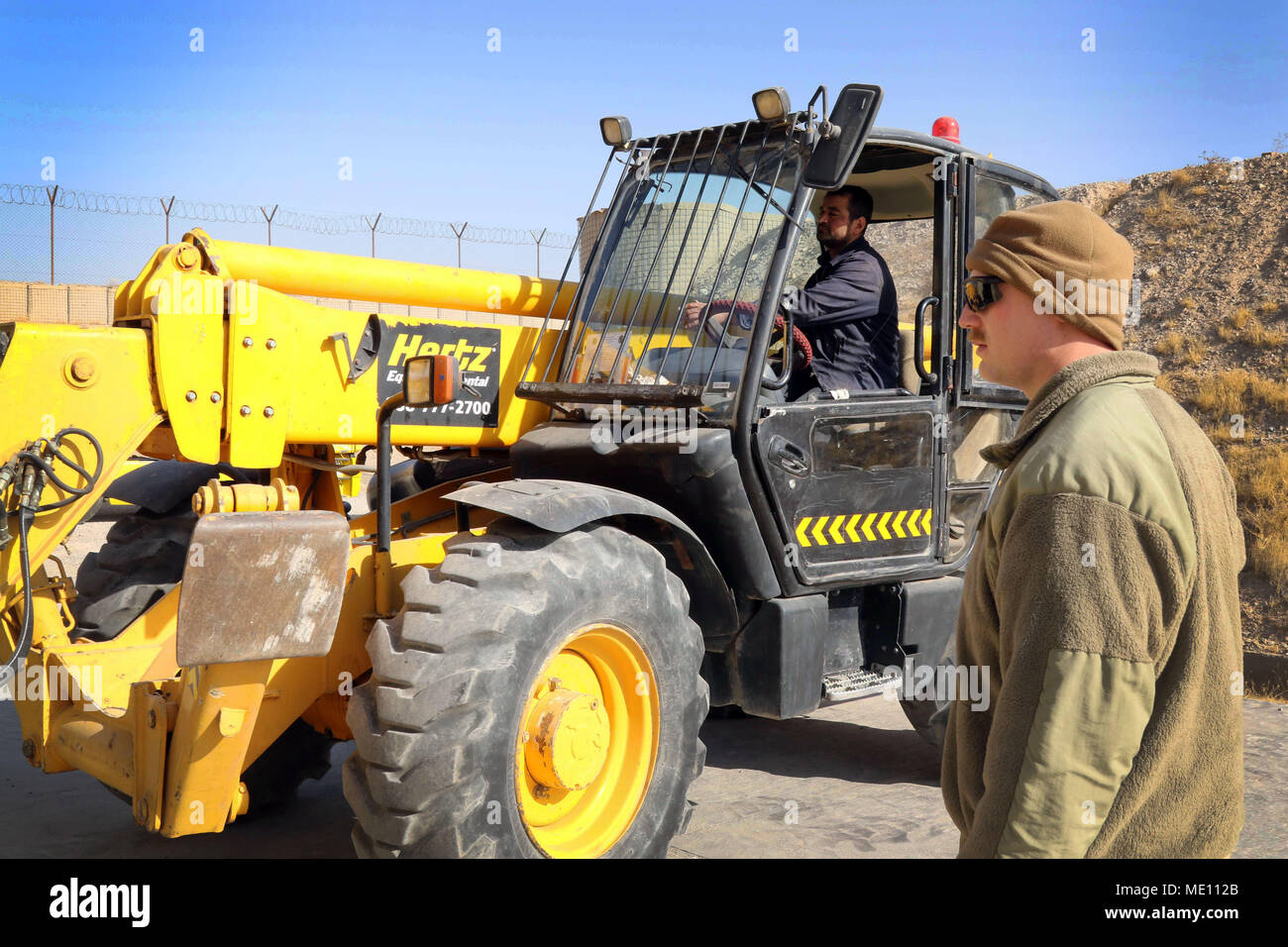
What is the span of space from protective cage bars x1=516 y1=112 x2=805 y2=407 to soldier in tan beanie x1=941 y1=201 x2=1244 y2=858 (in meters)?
2.54

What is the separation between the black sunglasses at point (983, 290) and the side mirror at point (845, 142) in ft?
7.92

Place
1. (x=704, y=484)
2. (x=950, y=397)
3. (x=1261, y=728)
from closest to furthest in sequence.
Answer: (x=704, y=484) < (x=950, y=397) < (x=1261, y=728)

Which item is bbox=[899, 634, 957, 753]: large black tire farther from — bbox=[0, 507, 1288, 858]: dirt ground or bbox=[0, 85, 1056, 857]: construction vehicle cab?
bbox=[0, 507, 1288, 858]: dirt ground

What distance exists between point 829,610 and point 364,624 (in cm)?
199

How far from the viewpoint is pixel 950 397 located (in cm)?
514

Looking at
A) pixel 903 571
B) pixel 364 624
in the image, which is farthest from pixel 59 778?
pixel 903 571

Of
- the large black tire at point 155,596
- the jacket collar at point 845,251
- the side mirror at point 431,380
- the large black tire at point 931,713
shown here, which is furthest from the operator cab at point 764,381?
the large black tire at point 155,596

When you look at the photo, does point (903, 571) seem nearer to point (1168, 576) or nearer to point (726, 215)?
point (726, 215)

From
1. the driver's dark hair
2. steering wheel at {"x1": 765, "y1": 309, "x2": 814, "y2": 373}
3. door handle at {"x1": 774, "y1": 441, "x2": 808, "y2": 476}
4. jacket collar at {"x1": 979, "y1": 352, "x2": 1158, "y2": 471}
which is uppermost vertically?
the driver's dark hair

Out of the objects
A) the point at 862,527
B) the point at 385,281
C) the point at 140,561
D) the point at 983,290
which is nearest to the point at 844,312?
the point at 862,527

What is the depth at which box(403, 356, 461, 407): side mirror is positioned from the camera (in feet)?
12.0

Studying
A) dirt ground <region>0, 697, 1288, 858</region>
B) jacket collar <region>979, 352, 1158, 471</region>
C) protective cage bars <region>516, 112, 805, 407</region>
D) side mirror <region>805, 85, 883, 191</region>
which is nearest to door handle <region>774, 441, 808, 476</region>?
protective cage bars <region>516, 112, 805, 407</region>

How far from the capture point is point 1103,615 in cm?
162

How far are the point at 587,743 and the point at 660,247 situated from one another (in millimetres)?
2214
